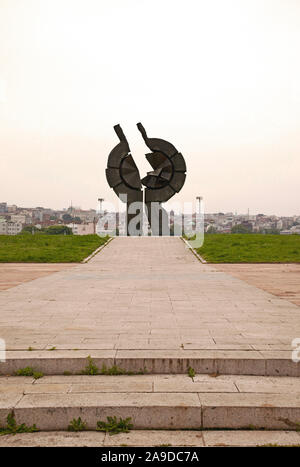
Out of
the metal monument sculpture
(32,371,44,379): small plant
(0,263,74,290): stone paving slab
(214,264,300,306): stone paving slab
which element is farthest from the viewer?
Result: the metal monument sculpture

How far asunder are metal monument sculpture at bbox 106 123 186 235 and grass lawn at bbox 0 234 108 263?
3.19 m

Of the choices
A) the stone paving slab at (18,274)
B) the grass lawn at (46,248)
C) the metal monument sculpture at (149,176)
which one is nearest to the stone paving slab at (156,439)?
the stone paving slab at (18,274)

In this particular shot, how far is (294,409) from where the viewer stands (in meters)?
3.14

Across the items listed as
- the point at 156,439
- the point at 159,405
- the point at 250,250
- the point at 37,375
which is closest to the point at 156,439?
the point at 156,439

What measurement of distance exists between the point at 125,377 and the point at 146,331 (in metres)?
1.11

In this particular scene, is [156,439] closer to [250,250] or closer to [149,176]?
[250,250]

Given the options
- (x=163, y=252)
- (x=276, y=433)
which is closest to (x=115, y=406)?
(x=276, y=433)

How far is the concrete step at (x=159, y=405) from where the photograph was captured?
3127 mm

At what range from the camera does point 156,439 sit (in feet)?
9.77

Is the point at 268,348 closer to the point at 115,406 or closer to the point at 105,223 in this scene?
the point at 115,406

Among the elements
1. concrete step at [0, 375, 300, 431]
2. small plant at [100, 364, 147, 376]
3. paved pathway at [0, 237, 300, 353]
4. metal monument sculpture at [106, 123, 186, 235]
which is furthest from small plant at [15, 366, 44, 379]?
metal monument sculpture at [106, 123, 186, 235]

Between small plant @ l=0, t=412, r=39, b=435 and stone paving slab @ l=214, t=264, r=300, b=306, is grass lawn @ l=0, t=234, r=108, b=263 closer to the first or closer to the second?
stone paving slab @ l=214, t=264, r=300, b=306

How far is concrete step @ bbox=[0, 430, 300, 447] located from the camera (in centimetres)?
290

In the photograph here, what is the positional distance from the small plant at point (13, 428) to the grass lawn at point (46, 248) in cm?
1216
